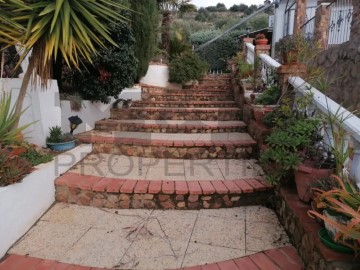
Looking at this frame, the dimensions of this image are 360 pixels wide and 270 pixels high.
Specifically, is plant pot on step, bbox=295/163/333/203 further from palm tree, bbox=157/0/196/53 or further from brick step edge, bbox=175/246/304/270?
palm tree, bbox=157/0/196/53

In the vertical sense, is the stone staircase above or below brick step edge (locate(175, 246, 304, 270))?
above

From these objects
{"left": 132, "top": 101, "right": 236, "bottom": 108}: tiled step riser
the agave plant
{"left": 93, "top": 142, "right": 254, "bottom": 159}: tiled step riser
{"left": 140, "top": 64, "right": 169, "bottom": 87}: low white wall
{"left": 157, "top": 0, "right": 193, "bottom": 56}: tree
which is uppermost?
{"left": 157, "top": 0, "right": 193, "bottom": 56}: tree

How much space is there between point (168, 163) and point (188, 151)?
1.08ft

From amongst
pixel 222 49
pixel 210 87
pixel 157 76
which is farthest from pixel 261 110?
pixel 222 49

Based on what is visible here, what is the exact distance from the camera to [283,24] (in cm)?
943

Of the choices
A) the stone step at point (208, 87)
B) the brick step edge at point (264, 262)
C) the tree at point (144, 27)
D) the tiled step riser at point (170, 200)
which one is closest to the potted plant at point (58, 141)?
the tiled step riser at point (170, 200)

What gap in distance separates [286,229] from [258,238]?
0.26 meters

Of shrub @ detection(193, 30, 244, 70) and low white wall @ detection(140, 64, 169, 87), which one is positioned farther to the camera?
shrub @ detection(193, 30, 244, 70)

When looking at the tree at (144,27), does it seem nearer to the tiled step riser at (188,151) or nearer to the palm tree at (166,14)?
the palm tree at (166,14)

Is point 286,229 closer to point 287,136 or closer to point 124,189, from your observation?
point 287,136

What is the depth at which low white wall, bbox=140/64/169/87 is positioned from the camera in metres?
6.90

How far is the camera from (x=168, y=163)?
3227 mm

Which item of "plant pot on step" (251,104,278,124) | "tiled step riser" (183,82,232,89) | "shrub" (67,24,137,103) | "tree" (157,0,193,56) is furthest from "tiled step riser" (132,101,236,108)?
"tree" (157,0,193,56)

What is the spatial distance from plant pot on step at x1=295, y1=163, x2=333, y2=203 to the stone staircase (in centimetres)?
52
